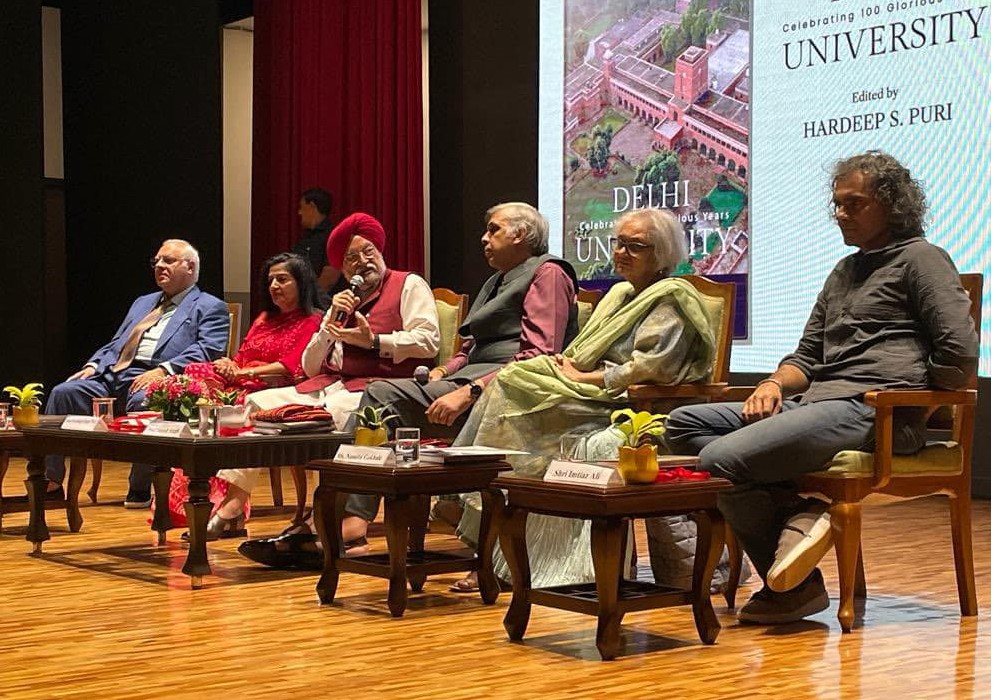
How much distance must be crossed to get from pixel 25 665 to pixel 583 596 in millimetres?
1167

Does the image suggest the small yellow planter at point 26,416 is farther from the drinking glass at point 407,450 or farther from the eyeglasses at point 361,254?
the drinking glass at point 407,450

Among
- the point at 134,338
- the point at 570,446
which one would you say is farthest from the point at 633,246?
the point at 134,338

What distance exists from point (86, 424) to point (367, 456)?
1.26 meters

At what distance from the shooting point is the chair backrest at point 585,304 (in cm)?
465

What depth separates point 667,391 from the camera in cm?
393

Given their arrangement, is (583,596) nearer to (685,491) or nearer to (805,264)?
(685,491)

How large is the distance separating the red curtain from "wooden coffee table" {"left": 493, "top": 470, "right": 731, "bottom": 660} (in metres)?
4.89

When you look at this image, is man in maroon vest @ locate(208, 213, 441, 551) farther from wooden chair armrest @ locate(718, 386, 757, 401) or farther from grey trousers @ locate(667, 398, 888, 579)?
grey trousers @ locate(667, 398, 888, 579)

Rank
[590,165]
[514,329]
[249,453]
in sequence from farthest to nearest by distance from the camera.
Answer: [590,165], [514,329], [249,453]

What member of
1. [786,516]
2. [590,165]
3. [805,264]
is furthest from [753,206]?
[786,516]

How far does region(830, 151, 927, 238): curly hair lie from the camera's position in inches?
140

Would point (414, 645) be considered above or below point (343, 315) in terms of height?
below

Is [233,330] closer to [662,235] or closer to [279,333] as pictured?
[279,333]

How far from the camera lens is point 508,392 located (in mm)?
4055
